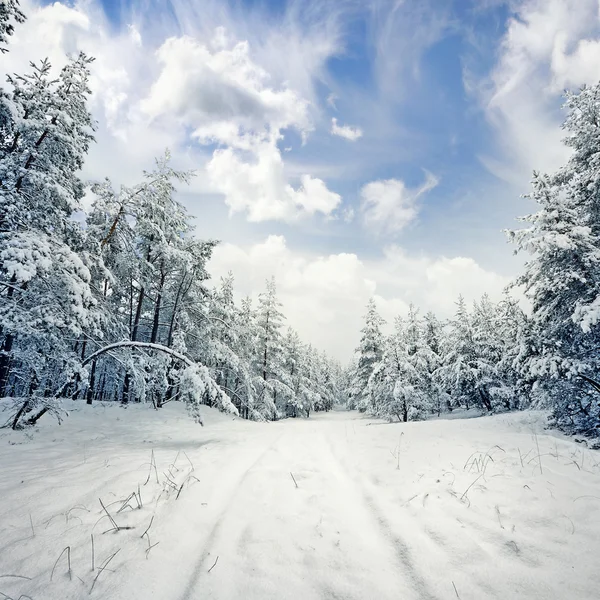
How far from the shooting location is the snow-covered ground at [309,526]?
2367 millimetres

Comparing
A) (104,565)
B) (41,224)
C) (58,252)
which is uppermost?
(41,224)

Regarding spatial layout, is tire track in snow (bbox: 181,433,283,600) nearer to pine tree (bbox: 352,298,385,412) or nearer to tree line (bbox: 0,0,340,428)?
tree line (bbox: 0,0,340,428)

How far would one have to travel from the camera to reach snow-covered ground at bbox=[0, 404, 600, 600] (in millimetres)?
2367

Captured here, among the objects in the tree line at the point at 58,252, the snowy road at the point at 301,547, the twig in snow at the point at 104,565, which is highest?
the tree line at the point at 58,252

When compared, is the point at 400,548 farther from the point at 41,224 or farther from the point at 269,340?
the point at 269,340

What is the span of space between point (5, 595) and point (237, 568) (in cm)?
175

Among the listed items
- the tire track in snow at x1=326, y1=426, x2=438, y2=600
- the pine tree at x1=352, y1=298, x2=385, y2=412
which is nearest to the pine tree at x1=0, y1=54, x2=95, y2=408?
the tire track in snow at x1=326, y1=426, x2=438, y2=600

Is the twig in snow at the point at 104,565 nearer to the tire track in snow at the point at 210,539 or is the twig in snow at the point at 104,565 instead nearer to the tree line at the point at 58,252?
the tire track in snow at the point at 210,539

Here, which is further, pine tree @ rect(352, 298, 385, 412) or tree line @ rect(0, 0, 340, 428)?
pine tree @ rect(352, 298, 385, 412)

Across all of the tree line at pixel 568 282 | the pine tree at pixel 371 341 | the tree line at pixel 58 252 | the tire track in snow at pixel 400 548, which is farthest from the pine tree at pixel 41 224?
the pine tree at pixel 371 341

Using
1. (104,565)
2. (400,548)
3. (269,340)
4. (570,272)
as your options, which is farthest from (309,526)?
(269,340)

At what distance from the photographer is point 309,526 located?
10.5 feet

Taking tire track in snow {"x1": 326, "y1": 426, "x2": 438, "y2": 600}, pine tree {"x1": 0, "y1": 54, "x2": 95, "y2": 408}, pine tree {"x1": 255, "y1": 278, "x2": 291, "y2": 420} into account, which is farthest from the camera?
pine tree {"x1": 255, "y1": 278, "x2": 291, "y2": 420}

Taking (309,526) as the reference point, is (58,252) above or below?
above
